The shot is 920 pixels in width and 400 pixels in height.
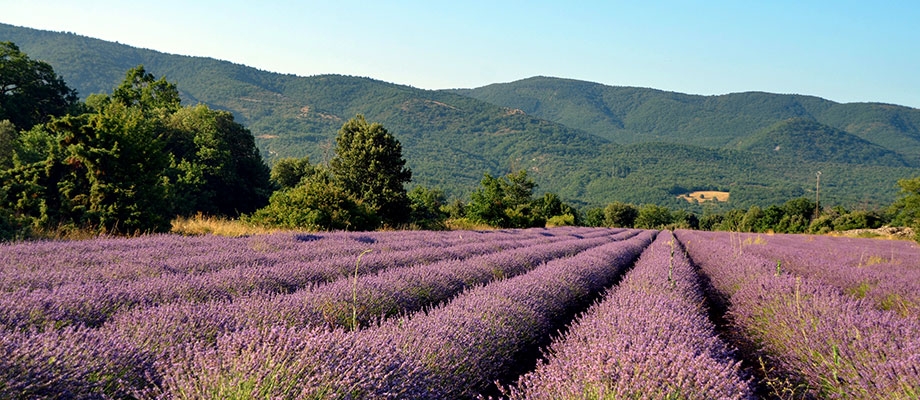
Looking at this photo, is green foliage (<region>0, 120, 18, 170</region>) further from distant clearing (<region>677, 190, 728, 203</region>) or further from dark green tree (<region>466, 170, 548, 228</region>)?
distant clearing (<region>677, 190, 728, 203</region>)

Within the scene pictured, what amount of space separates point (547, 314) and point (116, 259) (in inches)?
175

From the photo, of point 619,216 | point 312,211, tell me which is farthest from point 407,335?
point 619,216

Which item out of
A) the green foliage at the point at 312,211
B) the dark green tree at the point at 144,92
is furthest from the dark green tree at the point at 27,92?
the green foliage at the point at 312,211

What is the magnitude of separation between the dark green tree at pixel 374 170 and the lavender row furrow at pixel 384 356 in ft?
58.5

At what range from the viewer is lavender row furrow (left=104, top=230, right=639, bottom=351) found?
2.71 meters

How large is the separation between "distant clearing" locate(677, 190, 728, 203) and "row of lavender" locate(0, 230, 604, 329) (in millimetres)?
132551

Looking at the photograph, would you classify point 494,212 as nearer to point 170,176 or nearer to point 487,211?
point 487,211

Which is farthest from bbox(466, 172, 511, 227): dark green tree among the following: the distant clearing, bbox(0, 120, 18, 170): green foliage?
the distant clearing

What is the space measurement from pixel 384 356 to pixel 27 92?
3357cm

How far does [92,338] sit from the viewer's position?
2262 millimetres

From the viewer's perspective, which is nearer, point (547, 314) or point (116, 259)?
point (547, 314)

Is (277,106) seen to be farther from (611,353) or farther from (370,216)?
(611,353)

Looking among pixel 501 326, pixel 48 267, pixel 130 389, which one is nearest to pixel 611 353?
pixel 501 326

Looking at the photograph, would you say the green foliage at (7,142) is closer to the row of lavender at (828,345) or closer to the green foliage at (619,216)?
the row of lavender at (828,345)
